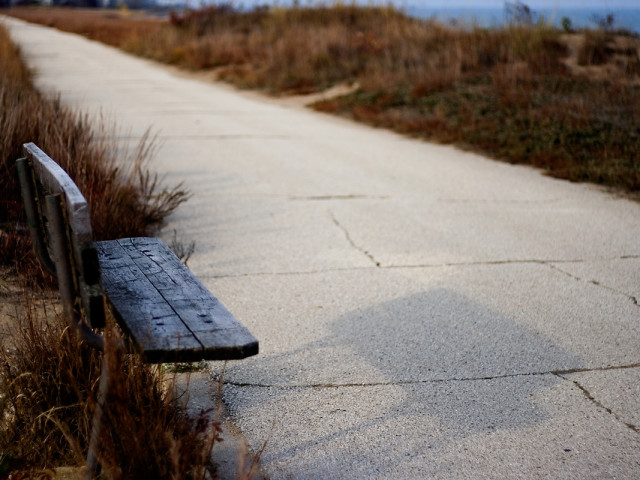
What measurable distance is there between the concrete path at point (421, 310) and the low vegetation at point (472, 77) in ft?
3.13

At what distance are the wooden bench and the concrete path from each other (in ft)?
2.27

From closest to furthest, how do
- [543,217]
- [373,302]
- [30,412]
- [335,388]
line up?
1. [30,412]
2. [335,388]
3. [373,302]
4. [543,217]

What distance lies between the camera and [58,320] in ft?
8.76

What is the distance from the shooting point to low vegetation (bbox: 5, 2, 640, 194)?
327 inches

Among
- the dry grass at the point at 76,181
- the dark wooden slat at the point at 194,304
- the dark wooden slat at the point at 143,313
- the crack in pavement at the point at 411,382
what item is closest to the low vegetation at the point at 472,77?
the crack in pavement at the point at 411,382

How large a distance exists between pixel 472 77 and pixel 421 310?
879 cm

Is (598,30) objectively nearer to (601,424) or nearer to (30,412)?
(601,424)

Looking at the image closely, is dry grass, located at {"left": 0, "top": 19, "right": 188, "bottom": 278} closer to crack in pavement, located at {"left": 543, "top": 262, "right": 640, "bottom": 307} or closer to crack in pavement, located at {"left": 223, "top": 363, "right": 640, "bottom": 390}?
crack in pavement, located at {"left": 223, "top": 363, "right": 640, "bottom": 390}

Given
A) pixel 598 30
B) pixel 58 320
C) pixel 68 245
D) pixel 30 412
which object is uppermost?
pixel 598 30

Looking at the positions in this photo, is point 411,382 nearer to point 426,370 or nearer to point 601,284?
point 426,370

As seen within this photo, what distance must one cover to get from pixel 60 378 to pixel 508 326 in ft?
7.94

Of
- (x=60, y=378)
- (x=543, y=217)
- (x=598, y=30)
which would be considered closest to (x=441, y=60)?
(x=598, y=30)

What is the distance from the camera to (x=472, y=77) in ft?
39.1

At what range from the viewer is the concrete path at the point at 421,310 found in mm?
2729
